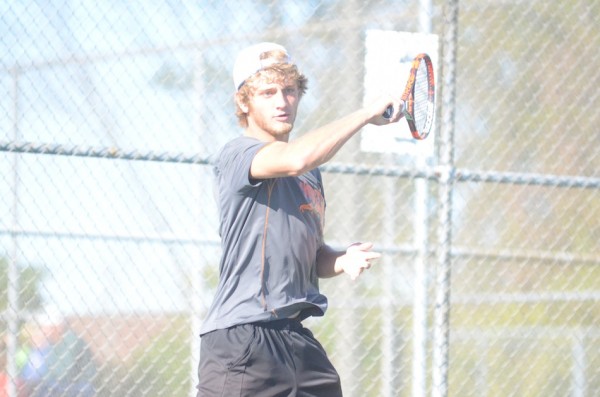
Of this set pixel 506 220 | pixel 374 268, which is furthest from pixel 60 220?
pixel 506 220

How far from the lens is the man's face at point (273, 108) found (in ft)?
10.9

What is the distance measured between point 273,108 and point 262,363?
0.84 metres

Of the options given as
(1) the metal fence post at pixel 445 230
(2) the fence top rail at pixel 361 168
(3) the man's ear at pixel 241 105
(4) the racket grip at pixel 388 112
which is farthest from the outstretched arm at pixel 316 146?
(1) the metal fence post at pixel 445 230

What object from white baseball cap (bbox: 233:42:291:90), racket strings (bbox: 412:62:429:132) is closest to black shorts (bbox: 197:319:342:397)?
white baseball cap (bbox: 233:42:291:90)

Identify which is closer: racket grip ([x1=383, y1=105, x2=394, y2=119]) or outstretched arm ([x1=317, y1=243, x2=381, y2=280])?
racket grip ([x1=383, y1=105, x2=394, y2=119])

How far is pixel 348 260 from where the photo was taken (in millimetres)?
3238

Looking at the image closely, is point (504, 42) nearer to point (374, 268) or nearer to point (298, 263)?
point (374, 268)

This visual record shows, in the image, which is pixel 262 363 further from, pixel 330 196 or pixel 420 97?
pixel 330 196

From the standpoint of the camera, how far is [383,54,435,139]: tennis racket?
360 cm

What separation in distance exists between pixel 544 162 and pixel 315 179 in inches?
97.8

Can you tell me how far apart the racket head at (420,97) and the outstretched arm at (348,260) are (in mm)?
522

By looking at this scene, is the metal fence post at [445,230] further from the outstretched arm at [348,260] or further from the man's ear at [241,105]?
the man's ear at [241,105]

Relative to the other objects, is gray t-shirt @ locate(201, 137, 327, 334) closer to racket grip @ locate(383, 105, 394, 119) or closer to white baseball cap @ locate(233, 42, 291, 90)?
white baseball cap @ locate(233, 42, 291, 90)

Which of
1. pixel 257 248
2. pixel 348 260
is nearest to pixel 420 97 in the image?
pixel 348 260
